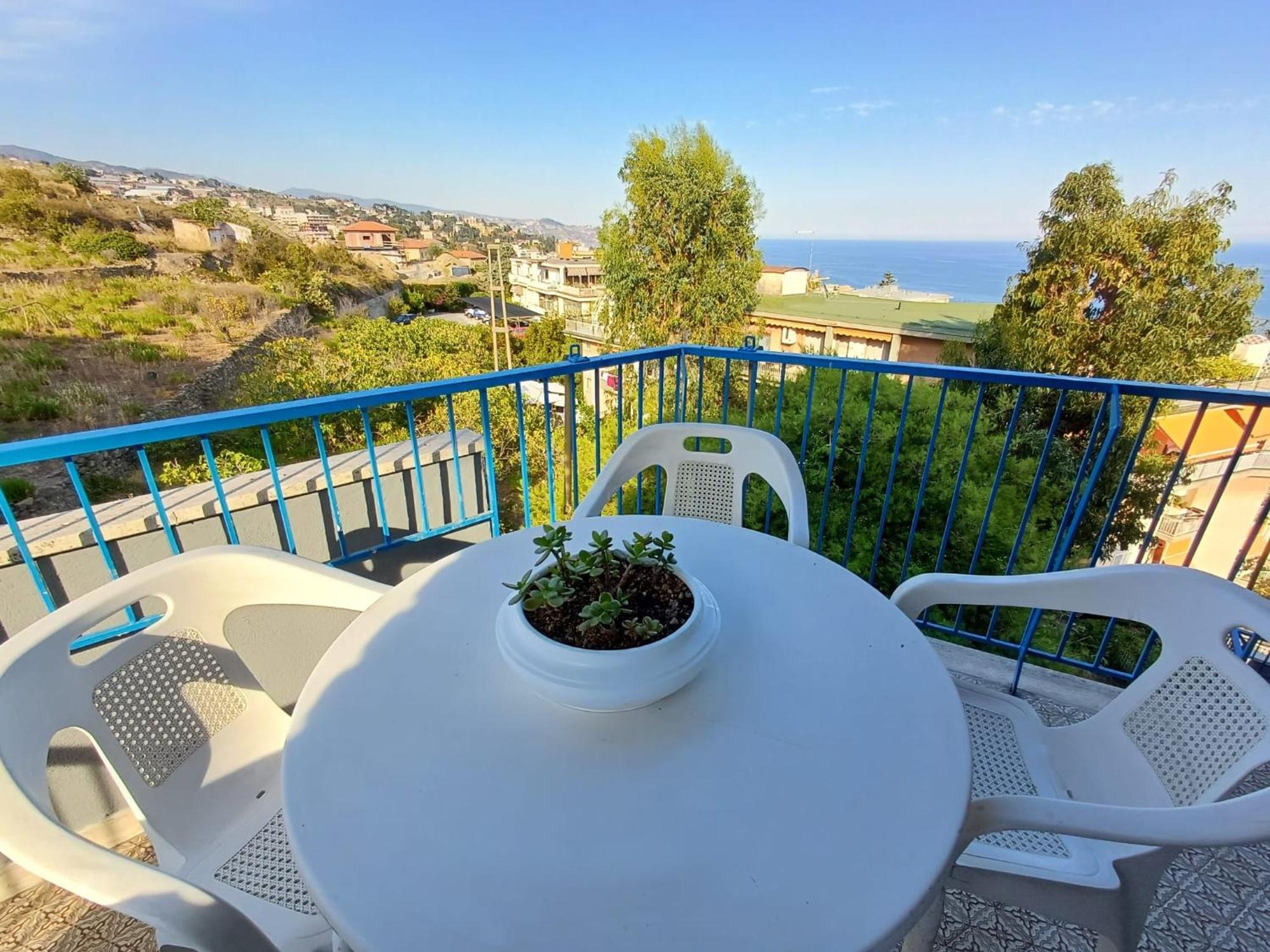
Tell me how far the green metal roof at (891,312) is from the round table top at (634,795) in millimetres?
16159

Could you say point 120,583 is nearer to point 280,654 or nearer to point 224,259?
point 280,654

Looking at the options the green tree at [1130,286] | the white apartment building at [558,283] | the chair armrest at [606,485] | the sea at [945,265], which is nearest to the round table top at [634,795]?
the chair armrest at [606,485]

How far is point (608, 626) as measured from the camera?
88 cm

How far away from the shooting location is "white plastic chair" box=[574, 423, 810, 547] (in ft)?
6.14

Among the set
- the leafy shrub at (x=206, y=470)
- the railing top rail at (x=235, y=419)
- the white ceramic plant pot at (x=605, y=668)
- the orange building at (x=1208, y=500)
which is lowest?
the orange building at (x=1208, y=500)

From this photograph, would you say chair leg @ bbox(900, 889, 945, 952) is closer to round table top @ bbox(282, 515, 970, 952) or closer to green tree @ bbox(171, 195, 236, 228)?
round table top @ bbox(282, 515, 970, 952)

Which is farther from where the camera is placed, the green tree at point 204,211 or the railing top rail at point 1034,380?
the green tree at point 204,211

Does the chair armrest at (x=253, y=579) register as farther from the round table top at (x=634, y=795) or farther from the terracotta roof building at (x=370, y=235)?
the terracotta roof building at (x=370, y=235)

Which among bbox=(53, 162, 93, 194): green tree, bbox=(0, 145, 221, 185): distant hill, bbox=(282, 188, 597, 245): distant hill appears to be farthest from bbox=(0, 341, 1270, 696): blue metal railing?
bbox=(282, 188, 597, 245): distant hill

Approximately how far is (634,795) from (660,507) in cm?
193

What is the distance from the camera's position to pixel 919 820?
0.70m

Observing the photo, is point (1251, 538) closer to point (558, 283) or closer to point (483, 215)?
point (558, 283)

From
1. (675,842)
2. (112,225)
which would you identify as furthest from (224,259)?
(675,842)

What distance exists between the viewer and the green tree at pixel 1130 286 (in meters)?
9.09
